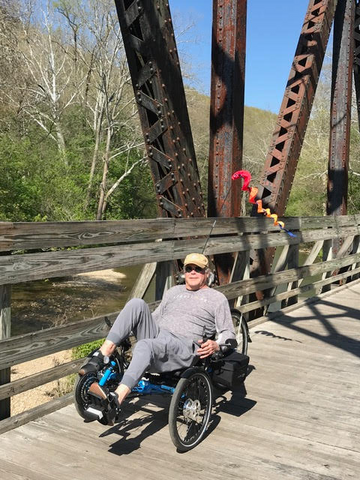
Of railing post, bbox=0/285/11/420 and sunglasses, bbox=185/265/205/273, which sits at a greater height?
sunglasses, bbox=185/265/205/273

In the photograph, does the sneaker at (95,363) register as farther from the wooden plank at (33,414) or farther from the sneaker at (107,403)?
the wooden plank at (33,414)

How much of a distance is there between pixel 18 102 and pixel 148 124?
30579 millimetres

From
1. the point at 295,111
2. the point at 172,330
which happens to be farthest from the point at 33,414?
the point at 295,111

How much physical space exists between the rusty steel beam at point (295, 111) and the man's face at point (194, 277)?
3.06 m

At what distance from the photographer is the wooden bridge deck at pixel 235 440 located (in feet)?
9.89

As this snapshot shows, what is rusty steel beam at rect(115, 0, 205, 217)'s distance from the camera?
4379 millimetres

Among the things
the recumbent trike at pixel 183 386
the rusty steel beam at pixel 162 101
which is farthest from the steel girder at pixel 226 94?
the recumbent trike at pixel 183 386

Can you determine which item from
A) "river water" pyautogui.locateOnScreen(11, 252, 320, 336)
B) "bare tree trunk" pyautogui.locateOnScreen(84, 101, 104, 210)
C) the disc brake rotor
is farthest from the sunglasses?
"bare tree trunk" pyautogui.locateOnScreen(84, 101, 104, 210)

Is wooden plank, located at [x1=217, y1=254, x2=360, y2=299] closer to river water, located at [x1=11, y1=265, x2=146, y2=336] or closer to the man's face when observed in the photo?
the man's face

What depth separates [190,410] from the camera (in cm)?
330

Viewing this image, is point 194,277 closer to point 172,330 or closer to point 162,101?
point 172,330

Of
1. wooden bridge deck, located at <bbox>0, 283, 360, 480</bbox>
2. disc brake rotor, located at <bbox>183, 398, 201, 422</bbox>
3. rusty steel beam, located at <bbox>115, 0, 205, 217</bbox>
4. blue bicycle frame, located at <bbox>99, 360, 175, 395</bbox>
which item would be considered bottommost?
wooden bridge deck, located at <bbox>0, 283, 360, 480</bbox>

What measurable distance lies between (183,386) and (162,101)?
2.43m

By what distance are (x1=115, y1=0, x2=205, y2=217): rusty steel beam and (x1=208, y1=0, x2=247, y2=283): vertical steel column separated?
1.93 feet
